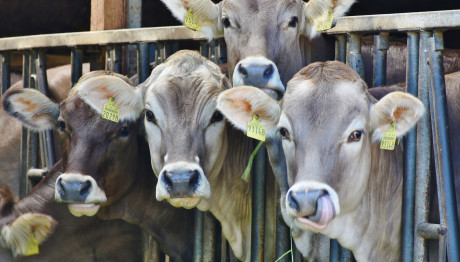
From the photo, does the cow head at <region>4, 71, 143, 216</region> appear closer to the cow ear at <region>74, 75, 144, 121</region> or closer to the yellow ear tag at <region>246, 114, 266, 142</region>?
the cow ear at <region>74, 75, 144, 121</region>

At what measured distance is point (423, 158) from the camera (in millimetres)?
4426

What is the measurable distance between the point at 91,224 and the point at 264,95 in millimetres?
2128

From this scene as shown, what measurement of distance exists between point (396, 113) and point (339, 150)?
15.4 inches

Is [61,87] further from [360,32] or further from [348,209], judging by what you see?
[348,209]

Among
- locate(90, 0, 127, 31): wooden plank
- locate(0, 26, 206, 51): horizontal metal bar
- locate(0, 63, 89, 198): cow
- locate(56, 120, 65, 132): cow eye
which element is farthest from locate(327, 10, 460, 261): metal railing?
locate(0, 63, 89, 198): cow

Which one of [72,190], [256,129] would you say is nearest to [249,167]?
[256,129]

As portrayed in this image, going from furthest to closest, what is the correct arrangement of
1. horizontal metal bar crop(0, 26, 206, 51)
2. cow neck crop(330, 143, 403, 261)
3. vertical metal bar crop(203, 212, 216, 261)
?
1. horizontal metal bar crop(0, 26, 206, 51)
2. vertical metal bar crop(203, 212, 216, 261)
3. cow neck crop(330, 143, 403, 261)

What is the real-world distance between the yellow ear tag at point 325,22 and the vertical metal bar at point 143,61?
1383mm

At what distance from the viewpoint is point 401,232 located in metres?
4.46

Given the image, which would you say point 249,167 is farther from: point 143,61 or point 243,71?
point 143,61

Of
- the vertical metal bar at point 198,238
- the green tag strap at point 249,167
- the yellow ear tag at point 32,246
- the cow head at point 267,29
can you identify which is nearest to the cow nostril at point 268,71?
the cow head at point 267,29

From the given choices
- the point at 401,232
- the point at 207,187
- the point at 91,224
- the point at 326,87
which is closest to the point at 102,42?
the point at 91,224

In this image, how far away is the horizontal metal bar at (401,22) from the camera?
4.29 meters

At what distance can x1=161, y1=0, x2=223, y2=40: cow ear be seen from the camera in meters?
5.55
